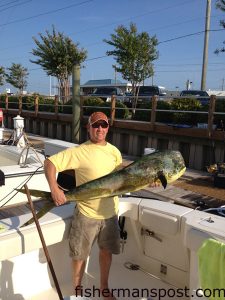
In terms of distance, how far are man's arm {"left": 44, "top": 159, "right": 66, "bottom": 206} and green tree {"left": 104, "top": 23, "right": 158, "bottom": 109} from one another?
19155 millimetres

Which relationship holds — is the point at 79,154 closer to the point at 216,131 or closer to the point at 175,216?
the point at 175,216

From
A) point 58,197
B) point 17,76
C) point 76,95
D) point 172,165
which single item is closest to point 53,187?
point 58,197

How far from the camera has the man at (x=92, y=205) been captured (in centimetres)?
277

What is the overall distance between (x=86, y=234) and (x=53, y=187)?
0.62 meters

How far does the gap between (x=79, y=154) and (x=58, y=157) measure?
0.59 feet

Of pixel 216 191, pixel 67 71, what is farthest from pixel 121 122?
pixel 67 71

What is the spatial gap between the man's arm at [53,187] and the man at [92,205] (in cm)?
9

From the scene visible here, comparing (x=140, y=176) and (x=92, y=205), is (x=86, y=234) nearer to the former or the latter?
(x=92, y=205)

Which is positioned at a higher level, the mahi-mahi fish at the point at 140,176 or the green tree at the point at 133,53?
the green tree at the point at 133,53

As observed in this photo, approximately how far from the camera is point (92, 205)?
9.30ft

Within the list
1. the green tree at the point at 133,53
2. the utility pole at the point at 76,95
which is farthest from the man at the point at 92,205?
the green tree at the point at 133,53

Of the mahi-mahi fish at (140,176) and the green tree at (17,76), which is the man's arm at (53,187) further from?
the green tree at (17,76)

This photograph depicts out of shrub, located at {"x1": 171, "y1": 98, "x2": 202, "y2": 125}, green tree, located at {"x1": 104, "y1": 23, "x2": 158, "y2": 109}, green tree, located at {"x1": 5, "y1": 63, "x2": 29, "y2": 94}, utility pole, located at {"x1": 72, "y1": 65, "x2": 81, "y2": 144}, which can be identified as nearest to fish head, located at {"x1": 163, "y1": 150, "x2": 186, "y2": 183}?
utility pole, located at {"x1": 72, "y1": 65, "x2": 81, "y2": 144}

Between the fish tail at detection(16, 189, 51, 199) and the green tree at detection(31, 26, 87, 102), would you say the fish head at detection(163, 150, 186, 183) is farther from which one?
the green tree at detection(31, 26, 87, 102)
